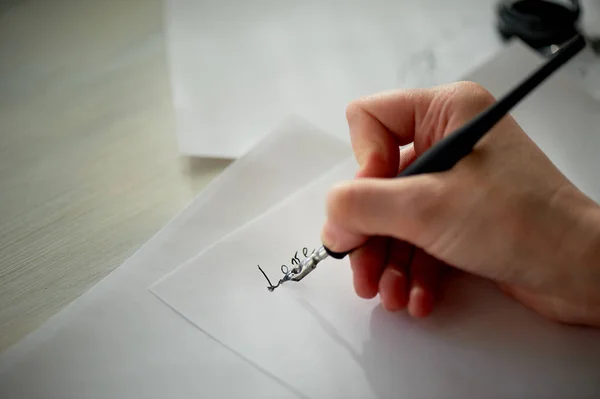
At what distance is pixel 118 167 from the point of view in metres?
0.54

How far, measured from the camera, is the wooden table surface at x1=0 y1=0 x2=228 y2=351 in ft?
1.49

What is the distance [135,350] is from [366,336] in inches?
7.0

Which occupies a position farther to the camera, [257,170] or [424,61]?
[424,61]

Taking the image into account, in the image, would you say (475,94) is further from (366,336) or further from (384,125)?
(366,336)

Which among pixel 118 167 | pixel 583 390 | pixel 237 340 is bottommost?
pixel 583 390

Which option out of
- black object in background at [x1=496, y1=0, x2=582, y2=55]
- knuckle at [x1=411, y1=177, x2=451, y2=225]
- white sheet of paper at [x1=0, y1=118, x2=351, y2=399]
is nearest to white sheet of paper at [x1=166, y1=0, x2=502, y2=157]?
black object in background at [x1=496, y1=0, x2=582, y2=55]

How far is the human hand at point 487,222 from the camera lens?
1.18ft

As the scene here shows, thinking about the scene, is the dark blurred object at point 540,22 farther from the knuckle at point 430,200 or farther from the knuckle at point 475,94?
the knuckle at point 430,200

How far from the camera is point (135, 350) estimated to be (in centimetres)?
40

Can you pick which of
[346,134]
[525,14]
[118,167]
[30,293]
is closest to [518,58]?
[525,14]

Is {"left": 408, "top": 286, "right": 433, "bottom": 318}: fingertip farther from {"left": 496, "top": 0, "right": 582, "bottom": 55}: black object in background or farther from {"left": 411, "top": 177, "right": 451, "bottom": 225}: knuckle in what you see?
{"left": 496, "top": 0, "right": 582, "bottom": 55}: black object in background

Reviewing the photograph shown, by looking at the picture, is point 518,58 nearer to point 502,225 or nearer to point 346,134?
point 346,134

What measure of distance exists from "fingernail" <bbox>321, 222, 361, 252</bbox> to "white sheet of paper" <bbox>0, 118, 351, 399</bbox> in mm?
110

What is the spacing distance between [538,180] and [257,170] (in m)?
0.27
